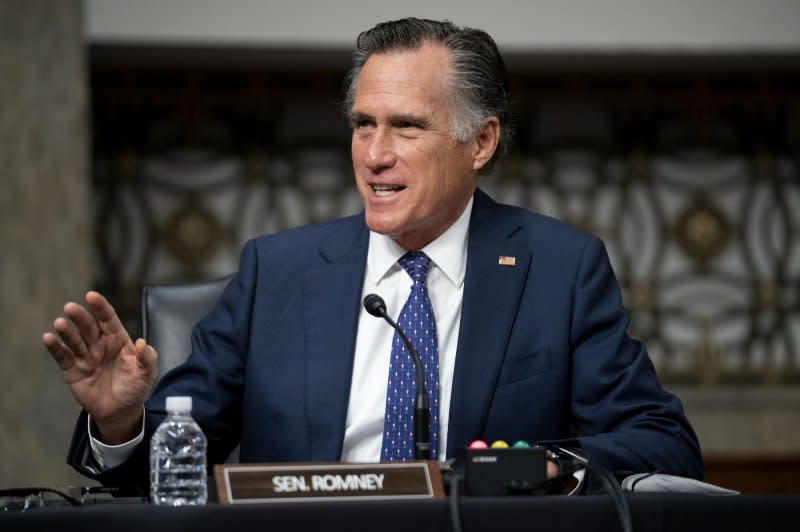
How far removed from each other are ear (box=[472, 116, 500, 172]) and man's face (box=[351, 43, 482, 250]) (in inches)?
4.2

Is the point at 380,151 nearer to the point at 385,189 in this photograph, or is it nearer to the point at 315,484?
the point at 385,189

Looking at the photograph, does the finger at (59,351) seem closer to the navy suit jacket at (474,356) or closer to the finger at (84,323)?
the finger at (84,323)

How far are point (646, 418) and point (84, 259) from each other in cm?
269

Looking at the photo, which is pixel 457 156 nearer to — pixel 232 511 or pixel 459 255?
pixel 459 255

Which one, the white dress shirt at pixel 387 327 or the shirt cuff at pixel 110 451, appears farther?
the white dress shirt at pixel 387 327

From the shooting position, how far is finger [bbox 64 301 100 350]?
67.4 inches

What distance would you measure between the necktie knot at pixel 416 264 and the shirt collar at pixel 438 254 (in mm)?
12

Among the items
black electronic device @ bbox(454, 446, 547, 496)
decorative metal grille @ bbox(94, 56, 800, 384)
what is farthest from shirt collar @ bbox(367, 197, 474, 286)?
decorative metal grille @ bbox(94, 56, 800, 384)

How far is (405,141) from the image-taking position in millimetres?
2395

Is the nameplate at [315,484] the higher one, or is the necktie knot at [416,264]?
the necktie knot at [416,264]

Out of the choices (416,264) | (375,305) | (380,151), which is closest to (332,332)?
(416,264)

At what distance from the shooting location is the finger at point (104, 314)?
173 centimetres

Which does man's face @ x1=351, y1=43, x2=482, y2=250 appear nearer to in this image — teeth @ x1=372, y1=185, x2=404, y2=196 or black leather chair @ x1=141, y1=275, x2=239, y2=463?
teeth @ x1=372, y1=185, x2=404, y2=196

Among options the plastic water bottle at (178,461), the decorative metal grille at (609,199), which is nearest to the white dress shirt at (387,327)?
the plastic water bottle at (178,461)
